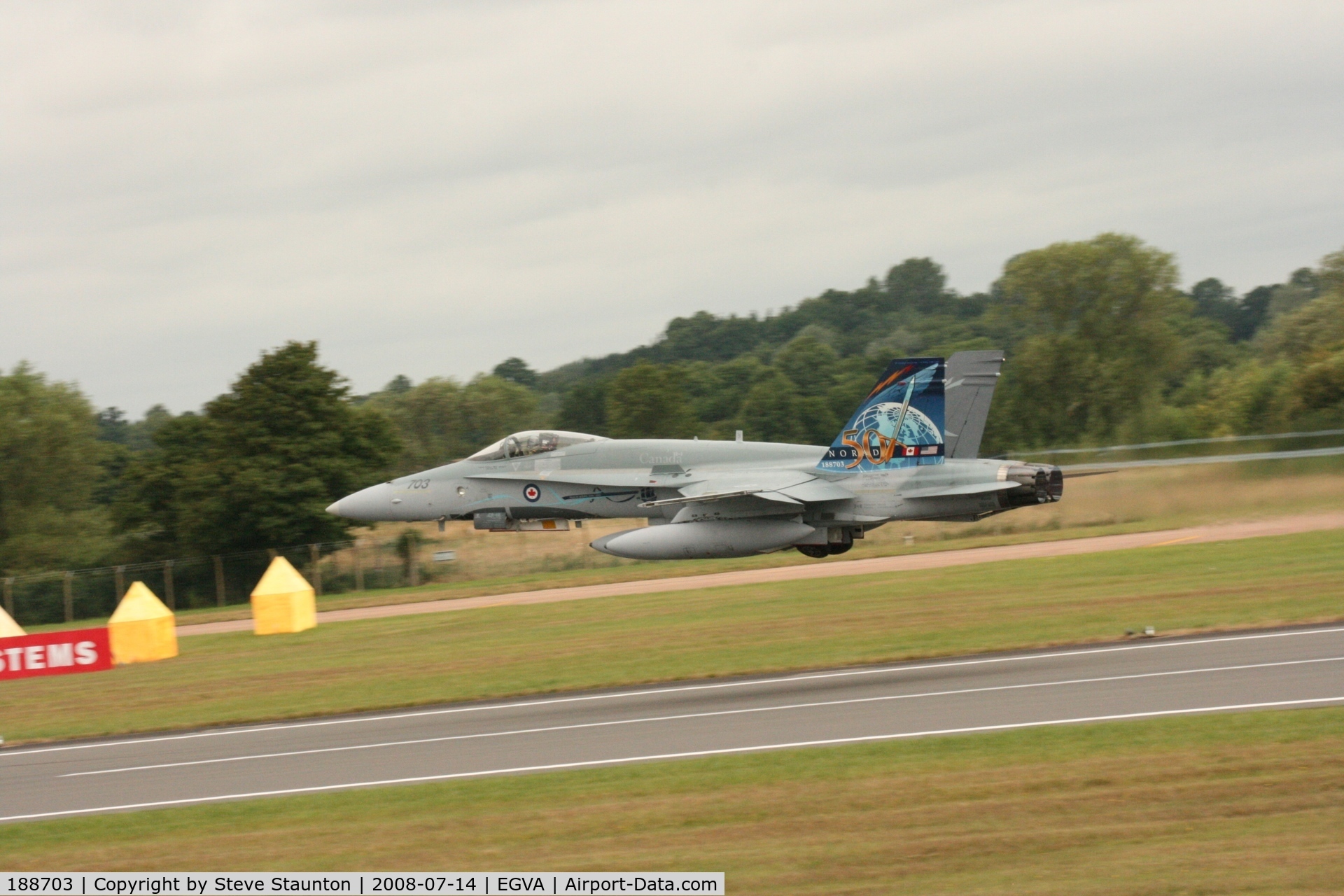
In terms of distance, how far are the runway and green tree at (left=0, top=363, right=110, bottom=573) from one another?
3707 centimetres

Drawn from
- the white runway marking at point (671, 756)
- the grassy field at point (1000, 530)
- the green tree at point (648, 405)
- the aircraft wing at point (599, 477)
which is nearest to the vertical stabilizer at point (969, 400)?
the aircraft wing at point (599, 477)

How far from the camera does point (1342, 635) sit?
16188mm

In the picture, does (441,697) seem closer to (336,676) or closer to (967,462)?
(336,676)

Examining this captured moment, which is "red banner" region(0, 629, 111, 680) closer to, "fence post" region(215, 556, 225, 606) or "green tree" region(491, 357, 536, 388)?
"fence post" region(215, 556, 225, 606)

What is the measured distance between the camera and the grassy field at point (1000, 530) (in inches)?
1166

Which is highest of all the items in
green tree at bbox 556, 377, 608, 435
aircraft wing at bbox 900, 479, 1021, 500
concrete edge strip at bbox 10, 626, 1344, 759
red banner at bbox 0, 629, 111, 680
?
green tree at bbox 556, 377, 608, 435

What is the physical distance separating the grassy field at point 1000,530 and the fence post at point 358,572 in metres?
0.36

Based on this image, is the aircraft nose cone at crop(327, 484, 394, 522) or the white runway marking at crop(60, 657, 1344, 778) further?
the aircraft nose cone at crop(327, 484, 394, 522)

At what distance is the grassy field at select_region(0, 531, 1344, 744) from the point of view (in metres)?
17.7

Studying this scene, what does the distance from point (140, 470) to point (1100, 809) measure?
41359mm

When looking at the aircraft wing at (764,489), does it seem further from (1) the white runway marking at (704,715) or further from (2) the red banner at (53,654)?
(2) the red banner at (53,654)

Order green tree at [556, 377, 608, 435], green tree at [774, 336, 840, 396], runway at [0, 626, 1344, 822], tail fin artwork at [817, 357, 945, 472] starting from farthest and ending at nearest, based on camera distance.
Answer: green tree at [774, 336, 840, 396] → green tree at [556, 377, 608, 435] → tail fin artwork at [817, 357, 945, 472] → runway at [0, 626, 1344, 822]

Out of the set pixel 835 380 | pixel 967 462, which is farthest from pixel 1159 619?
pixel 835 380

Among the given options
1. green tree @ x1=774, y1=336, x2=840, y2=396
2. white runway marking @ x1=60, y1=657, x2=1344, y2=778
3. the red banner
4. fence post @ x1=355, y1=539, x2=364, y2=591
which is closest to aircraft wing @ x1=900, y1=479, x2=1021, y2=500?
white runway marking @ x1=60, y1=657, x2=1344, y2=778
